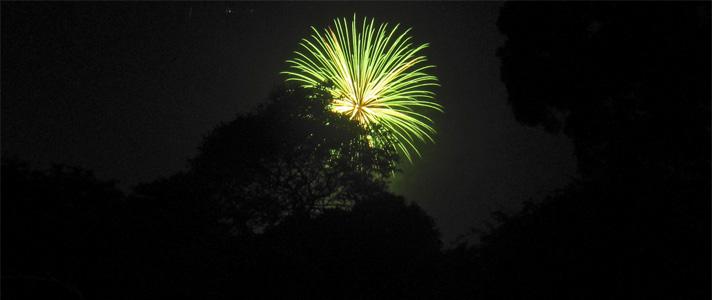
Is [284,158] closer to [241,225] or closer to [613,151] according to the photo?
[241,225]

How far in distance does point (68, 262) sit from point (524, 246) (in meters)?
10.3

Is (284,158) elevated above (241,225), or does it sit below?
above

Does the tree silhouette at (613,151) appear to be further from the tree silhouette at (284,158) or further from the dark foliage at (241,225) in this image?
the tree silhouette at (284,158)

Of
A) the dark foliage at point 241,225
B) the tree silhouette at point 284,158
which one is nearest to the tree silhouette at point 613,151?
the dark foliage at point 241,225

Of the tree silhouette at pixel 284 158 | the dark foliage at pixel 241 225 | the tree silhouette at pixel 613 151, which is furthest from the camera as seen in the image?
the tree silhouette at pixel 284 158

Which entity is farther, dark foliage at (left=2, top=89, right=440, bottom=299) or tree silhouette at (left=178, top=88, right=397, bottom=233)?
tree silhouette at (left=178, top=88, right=397, bottom=233)

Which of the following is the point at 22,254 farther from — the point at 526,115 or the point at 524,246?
the point at 526,115

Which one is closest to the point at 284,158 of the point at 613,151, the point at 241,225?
the point at 241,225

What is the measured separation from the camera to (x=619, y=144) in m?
15.6

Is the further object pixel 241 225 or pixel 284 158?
pixel 284 158

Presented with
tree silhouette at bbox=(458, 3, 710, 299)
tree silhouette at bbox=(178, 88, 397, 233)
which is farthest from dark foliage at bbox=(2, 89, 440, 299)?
tree silhouette at bbox=(458, 3, 710, 299)

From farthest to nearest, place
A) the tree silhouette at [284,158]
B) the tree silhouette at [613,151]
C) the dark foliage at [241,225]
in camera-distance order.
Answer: the tree silhouette at [284,158], the dark foliage at [241,225], the tree silhouette at [613,151]

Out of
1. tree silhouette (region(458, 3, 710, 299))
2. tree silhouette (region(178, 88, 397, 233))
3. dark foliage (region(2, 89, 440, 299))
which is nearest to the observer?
tree silhouette (region(458, 3, 710, 299))

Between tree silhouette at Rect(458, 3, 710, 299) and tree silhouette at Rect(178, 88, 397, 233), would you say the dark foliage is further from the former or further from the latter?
tree silhouette at Rect(458, 3, 710, 299)
